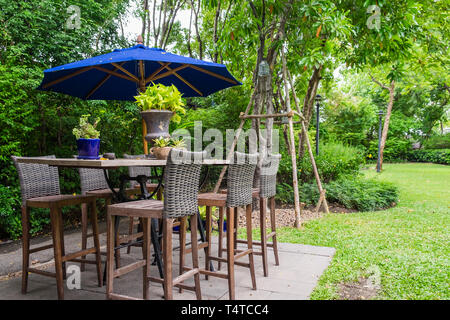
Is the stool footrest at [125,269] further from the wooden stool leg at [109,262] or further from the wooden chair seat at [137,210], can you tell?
the wooden chair seat at [137,210]

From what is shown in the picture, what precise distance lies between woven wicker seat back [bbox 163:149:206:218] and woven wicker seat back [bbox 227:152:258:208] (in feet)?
1.38

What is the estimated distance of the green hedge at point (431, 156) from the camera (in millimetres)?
21681

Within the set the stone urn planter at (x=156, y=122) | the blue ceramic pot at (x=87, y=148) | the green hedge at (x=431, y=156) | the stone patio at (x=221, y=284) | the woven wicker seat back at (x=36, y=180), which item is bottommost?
the stone patio at (x=221, y=284)

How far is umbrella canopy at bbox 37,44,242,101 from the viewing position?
3.46m

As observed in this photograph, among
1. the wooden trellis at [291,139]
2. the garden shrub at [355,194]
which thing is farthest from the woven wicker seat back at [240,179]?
the garden shrub at [355,194]

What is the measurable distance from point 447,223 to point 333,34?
341 cm

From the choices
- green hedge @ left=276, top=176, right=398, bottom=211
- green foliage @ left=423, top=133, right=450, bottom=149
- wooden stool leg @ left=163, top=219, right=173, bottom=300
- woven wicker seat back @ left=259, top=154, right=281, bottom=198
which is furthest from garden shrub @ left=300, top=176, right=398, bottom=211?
green foliage @ left=423, top=133, right=450, bottom=149

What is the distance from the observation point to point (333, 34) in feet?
15.9

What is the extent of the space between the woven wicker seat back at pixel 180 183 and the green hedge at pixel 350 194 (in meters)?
4.73

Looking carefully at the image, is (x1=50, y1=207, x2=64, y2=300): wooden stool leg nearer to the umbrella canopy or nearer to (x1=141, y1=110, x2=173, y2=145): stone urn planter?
(x1=141, y1=110, x2=173, y2=145): stone urn planter

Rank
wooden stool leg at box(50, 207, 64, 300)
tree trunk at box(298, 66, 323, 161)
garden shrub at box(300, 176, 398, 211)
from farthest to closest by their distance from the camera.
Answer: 1. tree trunk at box(298, 66, 323, 161)
2. garden shrub at box(300, 176, 398, 211)
3. wooden stool leg at box(50, 207, 64, 300)

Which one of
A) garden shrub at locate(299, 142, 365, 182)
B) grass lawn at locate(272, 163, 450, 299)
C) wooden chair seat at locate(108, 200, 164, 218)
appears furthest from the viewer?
garden shrub at locate(299, 142, 365, 182)

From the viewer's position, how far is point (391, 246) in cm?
432

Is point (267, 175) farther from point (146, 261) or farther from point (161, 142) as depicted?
point (146, 261)
